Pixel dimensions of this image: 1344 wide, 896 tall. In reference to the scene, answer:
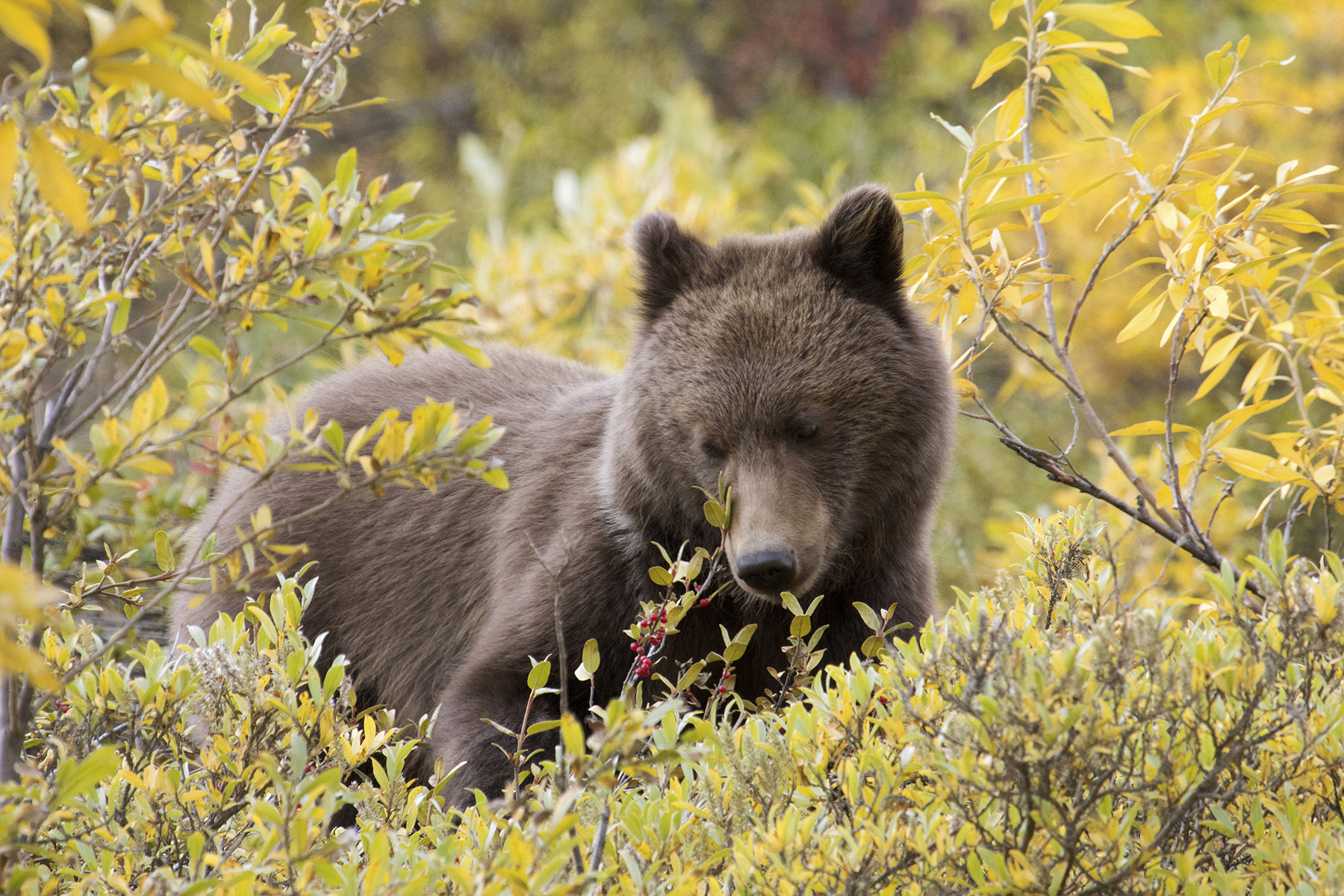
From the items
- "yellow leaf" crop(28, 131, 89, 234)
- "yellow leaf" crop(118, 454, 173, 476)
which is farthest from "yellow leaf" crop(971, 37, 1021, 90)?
"yellow leaf" crop(28, 131, 89, 234)

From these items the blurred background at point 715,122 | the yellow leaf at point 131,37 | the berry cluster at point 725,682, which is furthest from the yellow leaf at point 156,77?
the blurred background at point 715,122

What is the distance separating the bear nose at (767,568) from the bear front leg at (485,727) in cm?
77

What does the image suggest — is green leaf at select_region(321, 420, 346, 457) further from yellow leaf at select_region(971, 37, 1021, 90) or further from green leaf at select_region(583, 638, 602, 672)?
yellow leaf at select_region(971, 37, 1021, 90)

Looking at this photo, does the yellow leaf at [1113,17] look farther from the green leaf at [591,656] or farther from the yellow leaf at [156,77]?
the yellow leaf at [156,77]

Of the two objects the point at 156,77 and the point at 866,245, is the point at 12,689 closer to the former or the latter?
the point at 156,77

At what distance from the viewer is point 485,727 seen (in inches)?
123

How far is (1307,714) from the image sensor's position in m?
1.82

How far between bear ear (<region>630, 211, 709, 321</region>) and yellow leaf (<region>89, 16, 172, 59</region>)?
2.33 meters

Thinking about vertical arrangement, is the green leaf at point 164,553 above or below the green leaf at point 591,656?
above

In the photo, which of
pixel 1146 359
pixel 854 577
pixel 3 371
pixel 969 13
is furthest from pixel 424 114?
pixel 3 371

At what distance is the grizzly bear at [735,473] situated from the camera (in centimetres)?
302

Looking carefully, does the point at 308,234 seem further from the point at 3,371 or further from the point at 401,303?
the point at 3,371

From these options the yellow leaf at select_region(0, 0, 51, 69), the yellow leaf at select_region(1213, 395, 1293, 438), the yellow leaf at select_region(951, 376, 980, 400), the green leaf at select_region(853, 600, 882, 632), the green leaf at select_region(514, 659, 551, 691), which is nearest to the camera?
the yellow leaf at select_region(0, 0, 51, 69)

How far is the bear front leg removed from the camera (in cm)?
307
